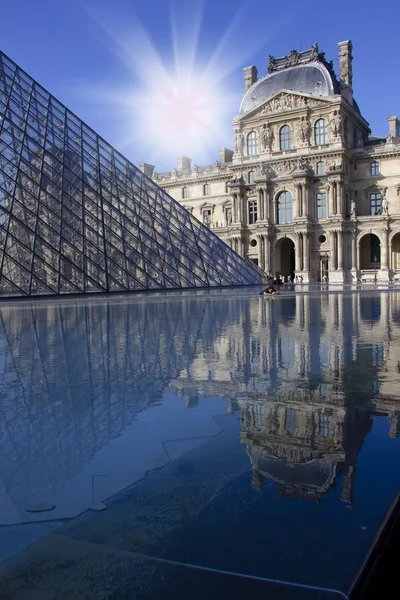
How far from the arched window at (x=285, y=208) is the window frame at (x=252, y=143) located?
4431 millimetres

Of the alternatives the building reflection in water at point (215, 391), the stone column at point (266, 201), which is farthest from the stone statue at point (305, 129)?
the building reflection in water at point (215, 391)

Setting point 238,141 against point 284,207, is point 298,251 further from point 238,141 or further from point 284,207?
point 238,141

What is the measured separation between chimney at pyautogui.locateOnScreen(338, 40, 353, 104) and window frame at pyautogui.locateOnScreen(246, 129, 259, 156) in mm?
8131

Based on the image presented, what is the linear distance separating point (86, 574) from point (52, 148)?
2078 cm

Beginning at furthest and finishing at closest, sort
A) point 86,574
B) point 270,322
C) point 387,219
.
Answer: point 387,219
point 270,322
point 86,574

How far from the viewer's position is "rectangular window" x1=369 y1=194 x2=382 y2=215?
1598 inches

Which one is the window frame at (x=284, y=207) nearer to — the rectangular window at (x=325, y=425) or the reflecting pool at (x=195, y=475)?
the reflecting pool at (x=195, y=475)

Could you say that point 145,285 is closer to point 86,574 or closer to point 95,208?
point 95,208

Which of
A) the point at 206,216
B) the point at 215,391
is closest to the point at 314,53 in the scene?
the point at 206,216

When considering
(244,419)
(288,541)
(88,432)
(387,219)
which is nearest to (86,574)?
(288,541)

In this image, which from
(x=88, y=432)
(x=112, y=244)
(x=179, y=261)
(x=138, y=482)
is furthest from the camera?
(x=179, y=261)

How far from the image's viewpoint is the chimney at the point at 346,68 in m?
44.2

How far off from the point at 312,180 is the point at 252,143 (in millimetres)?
6485

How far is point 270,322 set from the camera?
8828 mm
